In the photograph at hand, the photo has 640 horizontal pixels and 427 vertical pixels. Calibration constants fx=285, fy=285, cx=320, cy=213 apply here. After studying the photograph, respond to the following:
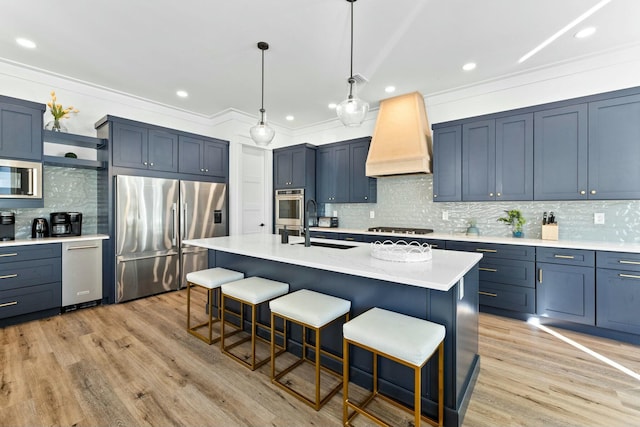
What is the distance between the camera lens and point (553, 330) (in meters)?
2.92

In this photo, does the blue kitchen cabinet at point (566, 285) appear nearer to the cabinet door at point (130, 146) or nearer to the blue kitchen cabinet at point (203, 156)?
the blue kitchen cabinet at point (203, 156)

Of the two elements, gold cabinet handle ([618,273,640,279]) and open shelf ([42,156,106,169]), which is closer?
gold cabinet handle ([618,273,640,279])

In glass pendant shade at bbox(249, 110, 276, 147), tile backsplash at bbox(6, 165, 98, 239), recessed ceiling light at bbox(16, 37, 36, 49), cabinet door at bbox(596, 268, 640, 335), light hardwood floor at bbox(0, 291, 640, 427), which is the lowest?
light hardwood floor at bbox(0, 291, 640, 427)

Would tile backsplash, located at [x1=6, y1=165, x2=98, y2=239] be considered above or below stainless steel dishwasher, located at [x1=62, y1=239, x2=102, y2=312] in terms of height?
above

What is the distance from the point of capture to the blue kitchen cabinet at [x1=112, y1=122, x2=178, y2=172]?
12.4ft

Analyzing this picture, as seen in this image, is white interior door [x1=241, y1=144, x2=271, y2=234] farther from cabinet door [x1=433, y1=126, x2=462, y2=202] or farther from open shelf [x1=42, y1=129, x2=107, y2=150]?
cabinet door [x1=433, y1=126, x2=462, y2=202]

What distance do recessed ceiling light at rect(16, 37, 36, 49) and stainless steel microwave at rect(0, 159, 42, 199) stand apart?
122 centimetres

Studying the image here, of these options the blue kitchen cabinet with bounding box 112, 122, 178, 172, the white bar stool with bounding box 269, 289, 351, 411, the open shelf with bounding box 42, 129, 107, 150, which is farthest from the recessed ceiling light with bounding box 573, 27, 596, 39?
the open shelf with bounding box 42, 129, 107, 150

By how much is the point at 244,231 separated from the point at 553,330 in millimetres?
4552

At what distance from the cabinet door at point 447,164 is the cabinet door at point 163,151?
383 cm

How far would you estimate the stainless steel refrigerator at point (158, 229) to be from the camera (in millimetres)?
3746

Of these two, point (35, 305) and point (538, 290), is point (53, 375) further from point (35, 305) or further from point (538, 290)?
point (538, 290)

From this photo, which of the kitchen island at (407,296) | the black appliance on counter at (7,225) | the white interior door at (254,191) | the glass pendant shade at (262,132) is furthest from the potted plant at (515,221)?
the black appliance on counter at (7,225)

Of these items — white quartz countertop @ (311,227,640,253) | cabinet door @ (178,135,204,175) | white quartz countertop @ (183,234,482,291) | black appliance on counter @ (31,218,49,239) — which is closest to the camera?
white quartz countertop @ (183,234,482,291)
